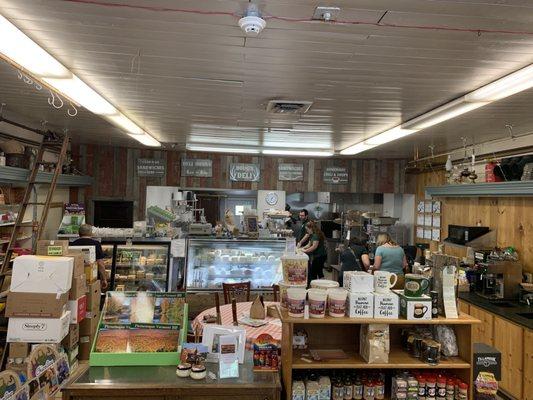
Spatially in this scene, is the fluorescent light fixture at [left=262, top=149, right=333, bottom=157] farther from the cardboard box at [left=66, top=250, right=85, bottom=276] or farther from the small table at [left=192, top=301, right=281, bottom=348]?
the cardboard box at [left=66, top=250, right=85, bottom=276]

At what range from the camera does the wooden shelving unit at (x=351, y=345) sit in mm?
2547

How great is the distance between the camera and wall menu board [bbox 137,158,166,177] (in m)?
8.41

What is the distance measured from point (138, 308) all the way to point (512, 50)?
127 inches

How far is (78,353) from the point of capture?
4.73 meters

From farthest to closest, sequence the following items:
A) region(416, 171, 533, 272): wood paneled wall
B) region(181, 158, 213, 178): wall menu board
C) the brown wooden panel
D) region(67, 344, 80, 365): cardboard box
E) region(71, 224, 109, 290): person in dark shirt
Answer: region(181, 158, 213, 178): wall menu board, region(71, 224, 109, 290): person in dark shirt, region(416, 171, 533, 272): wood paneled wall, region(67, 344, 80, 365): cardboard box, the brown wooden panel

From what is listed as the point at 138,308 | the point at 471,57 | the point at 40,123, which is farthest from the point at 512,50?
the point at 40,123

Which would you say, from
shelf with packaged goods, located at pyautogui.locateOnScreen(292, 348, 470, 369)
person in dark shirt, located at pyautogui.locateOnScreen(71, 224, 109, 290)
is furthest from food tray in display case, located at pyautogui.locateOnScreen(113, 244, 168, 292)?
shelf with packaged goods, located at pyautogui.locateOnScreen(292, 348, 470, 369)

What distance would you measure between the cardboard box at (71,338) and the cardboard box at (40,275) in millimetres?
611

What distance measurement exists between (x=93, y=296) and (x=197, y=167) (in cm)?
423

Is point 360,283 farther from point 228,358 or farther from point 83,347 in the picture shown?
point 83,347

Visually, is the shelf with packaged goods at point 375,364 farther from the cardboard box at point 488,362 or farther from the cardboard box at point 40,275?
the cardboard box at point 40,275

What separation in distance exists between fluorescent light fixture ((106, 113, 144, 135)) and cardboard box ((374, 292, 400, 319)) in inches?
150

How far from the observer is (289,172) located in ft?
28.9

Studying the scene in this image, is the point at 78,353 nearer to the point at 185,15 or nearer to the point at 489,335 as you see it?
the point at 185,15
